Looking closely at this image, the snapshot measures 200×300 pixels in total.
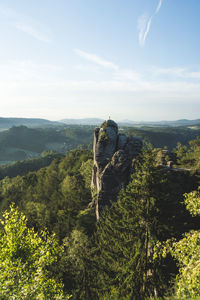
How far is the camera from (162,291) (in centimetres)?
2009

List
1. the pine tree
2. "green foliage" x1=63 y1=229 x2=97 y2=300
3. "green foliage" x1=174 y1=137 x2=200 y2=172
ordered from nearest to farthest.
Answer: the pine tree
"green foliage" x1=63 y1=229 x2=97 y2=300
"green foliage" x1=174 y1=137 x2=200 y2=172

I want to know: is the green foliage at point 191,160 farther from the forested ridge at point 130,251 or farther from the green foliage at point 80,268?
the green foliage at point 80,268

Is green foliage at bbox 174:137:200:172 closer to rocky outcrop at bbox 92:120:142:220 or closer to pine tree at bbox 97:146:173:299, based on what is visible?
rocky outcrop at bbox 92:120:142:220

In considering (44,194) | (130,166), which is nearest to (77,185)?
(44,194)

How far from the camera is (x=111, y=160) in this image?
43.0 meters

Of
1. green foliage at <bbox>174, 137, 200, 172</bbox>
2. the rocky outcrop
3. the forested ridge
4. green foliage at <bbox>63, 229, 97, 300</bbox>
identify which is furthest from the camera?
the rocky outcrop

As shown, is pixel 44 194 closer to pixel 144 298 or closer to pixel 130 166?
pixel 130 166

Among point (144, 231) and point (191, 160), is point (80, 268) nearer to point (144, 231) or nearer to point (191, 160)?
point (144, 231)

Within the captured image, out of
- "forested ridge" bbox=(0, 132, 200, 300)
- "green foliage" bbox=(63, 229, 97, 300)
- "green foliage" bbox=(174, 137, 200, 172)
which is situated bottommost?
"green foliage" bbox=(63, 229, 97, 300)

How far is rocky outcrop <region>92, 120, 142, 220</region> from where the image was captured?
40.1 m

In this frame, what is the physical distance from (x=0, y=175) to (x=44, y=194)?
116078 mm

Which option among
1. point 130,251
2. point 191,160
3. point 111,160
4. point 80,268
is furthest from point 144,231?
point 191,160

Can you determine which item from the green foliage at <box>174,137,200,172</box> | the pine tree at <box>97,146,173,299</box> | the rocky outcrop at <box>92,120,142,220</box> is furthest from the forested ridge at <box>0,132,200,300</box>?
the rocky outcrop at <box>92,120,142,220</box>

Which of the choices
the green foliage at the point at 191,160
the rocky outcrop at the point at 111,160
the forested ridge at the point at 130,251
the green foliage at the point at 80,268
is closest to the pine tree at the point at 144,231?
the forested ridge at the point at 130,251
